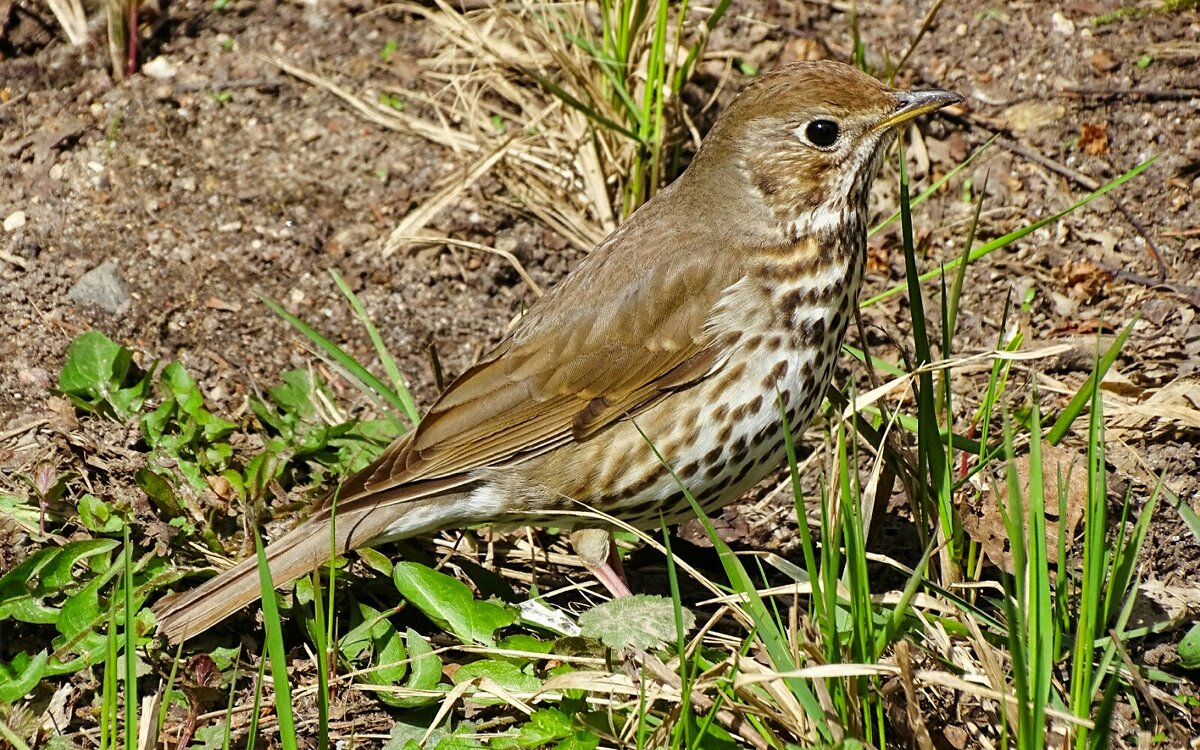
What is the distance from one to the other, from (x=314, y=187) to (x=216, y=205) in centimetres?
35

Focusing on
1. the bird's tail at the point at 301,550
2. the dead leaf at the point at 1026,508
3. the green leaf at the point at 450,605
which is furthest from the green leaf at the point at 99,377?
the dead leaf at the point at 1026,508

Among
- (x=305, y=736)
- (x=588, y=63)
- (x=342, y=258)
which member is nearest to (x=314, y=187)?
(x=342, y=258)

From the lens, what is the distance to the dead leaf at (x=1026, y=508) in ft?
11.2

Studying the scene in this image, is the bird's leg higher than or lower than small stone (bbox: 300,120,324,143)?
lower

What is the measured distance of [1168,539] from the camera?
3557 mm

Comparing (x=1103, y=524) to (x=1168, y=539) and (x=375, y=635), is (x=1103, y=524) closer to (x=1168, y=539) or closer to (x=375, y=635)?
(x=1168, y=539)

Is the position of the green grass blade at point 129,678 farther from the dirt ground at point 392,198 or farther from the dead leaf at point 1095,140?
the dead leaf at point 1095,140

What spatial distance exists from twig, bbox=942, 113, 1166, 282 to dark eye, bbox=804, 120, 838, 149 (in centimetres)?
112

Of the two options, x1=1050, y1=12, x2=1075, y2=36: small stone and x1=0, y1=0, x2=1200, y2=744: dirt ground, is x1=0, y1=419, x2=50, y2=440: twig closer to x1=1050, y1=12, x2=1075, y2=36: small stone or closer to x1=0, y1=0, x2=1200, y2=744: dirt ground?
x1=0, y1=0, x2=1200, y2=744: dirt ground

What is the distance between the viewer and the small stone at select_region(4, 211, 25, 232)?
455 cm

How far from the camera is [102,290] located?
4387 mm

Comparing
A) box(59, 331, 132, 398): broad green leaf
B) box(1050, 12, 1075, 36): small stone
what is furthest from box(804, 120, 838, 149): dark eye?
box(1050, 12, 1075, 36): small stone

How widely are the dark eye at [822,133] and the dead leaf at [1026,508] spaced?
0.93 metres

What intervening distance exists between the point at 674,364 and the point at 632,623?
74 centimetres
